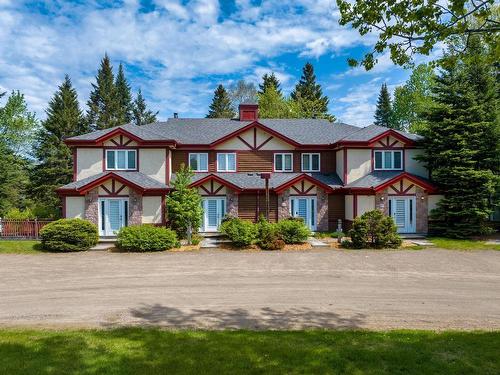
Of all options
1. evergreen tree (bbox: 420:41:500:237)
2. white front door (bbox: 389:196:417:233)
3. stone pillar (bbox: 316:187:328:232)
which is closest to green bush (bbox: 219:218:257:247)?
stone pillar (bbox: 316:187:328:232)

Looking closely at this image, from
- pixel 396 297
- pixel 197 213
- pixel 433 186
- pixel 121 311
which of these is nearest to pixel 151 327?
pixel 121 311

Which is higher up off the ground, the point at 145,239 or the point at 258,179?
the point at 258,179

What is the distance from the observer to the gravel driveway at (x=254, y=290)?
28.9 ft

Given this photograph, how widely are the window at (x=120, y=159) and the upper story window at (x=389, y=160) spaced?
17956 millimetres

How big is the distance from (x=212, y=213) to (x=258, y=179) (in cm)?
432

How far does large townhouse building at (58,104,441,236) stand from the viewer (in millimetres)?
22922

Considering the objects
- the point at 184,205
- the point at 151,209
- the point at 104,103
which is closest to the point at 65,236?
the point at 151,209

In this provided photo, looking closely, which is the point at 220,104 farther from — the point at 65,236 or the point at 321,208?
the point at 65,236

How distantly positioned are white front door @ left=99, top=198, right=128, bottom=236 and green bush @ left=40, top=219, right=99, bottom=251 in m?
3.06

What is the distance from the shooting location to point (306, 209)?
25.5 m

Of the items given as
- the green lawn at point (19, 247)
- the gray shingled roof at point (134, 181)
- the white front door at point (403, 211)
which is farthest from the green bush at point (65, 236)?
the white front door at point (403, 211)

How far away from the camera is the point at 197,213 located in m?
21.3

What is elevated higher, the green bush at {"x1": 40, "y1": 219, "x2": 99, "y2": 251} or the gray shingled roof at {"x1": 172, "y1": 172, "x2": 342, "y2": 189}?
the gray shingled roof at {"x1": 172, "y1": 172, "x2": 342, "y2": 189}

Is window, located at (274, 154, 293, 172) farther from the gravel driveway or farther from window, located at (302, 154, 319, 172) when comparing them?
the gravel driveway
